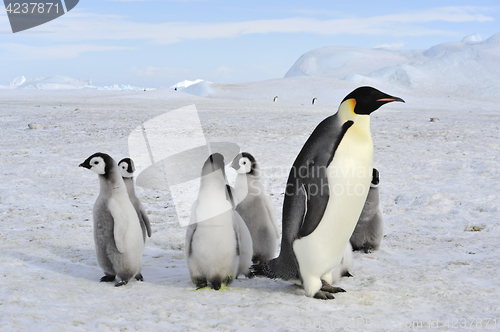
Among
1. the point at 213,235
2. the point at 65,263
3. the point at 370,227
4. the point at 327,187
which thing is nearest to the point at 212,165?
the point at 213,235

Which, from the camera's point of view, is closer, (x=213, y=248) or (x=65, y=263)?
(x=213, y=248)

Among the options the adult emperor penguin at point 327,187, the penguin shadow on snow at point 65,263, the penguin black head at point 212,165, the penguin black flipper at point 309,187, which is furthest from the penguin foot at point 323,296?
the penguin shadow on snow at point 65,263

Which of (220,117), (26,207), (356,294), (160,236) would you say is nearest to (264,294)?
(356,294)

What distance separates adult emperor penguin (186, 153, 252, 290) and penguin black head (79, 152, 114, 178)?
0.79m

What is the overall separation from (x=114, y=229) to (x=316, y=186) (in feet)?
5.13

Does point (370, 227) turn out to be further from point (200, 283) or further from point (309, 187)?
point (200, 283)

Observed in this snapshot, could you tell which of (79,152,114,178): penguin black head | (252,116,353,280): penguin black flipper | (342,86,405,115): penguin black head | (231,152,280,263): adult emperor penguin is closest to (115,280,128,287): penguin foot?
(79,152,114,178): penguin black head

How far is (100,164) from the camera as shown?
342 cm

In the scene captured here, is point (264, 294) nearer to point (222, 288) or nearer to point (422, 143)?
point (222, 288)

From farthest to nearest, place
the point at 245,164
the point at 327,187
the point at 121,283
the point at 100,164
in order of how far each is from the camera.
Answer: the point at 245,164
the point at 100,164
the point at 121,283
the point at 327,187

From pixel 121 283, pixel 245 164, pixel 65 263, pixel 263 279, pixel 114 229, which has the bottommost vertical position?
pixel 263 279

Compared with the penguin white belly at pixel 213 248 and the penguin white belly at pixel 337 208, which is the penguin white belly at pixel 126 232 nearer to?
the penguin white belly at pixel 213 248

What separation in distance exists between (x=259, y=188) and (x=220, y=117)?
10155 mm

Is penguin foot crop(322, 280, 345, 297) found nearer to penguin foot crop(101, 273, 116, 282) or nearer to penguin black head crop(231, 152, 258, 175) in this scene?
penguin black head crop(231, 152, 258, 175)
